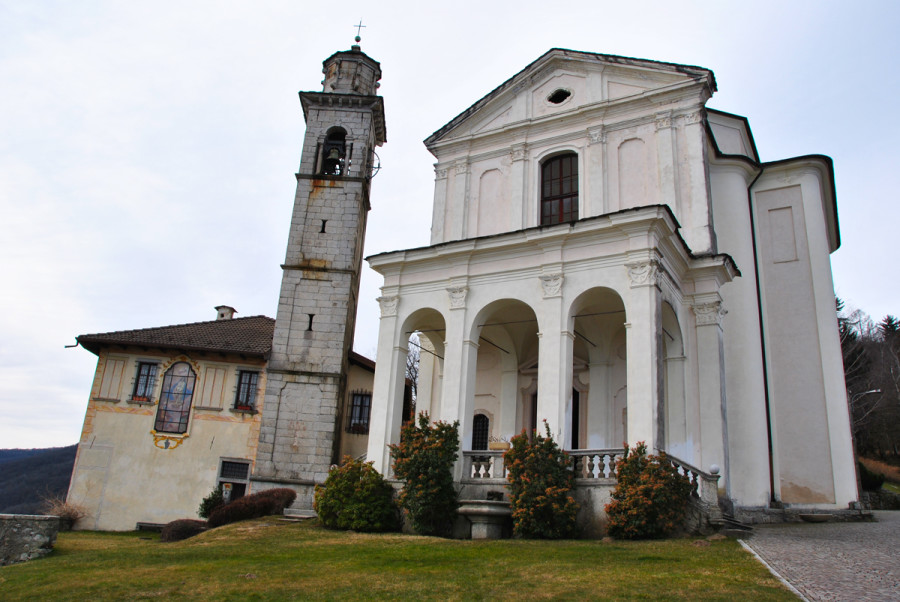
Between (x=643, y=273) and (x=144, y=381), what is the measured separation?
16.4 metres

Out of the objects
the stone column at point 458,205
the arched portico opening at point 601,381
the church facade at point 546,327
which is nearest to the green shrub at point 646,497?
the church facade at point 546,327

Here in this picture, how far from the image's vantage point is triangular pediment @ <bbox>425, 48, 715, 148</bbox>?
17953mm

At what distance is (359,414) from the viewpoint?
2214 centimetres

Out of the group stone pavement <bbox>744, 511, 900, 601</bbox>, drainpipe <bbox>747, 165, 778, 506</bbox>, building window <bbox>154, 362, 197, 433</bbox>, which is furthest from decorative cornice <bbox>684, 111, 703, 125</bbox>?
building window <bbox>154, 362, 197, 433</bbox>

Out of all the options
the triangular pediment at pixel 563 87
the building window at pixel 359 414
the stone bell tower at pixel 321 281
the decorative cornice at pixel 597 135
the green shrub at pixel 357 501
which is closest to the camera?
the green shrub at pixel 357 501

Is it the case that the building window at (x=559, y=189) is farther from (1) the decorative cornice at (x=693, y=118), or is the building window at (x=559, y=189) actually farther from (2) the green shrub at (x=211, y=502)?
(2) the green shrub at (x=211, y=502)

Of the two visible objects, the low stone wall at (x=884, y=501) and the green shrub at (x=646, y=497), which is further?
the low stone wall at (x=884, y=501)

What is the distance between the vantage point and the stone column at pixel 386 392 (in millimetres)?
14938

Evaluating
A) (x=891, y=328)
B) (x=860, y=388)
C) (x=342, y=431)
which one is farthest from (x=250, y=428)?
(x=891, y=328)

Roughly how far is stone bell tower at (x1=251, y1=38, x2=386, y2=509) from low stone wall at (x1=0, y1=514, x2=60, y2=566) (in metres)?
6.51

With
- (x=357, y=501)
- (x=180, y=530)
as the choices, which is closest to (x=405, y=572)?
(x=357, y=501)

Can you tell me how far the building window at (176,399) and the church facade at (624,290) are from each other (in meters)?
8.07

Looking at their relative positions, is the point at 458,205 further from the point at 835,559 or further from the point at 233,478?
the point at 835,559

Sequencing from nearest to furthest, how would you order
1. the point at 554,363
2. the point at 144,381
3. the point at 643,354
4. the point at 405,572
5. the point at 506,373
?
the point at 405,572 → the point at 643,354 → the point at 554,363 → the point at 506,373 → the point at 144,381
